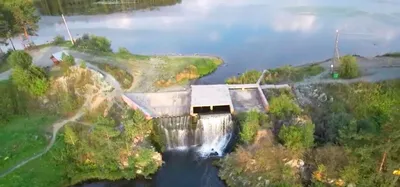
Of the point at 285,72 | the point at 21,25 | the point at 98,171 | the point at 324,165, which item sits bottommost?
the point at 98,171

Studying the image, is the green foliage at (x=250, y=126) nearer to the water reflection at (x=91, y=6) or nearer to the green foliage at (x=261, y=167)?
the green foliage at (x=261, y=167)

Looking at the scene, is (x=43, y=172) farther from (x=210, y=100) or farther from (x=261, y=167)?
(x=261, y=167)

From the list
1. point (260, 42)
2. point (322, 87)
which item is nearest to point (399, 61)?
point (322, 87)

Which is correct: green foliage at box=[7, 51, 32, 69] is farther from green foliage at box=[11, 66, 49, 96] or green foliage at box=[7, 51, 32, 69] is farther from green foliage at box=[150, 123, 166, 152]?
green foliage at box=[150, 123, 166, 152]

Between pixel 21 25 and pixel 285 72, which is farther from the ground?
pixel 21 25

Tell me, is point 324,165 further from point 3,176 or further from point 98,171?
point 3,176

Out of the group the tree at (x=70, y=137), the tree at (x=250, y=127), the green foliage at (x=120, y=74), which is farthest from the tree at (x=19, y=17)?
the tree at (x=250, y=127)

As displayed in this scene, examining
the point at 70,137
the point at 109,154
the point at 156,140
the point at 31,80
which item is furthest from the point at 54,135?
the point at 156,140
